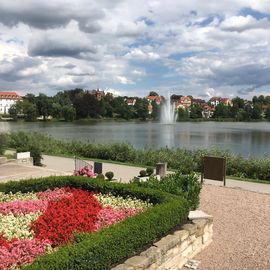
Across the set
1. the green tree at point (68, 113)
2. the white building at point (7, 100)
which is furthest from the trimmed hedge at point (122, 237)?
the white building at point (7, 100)

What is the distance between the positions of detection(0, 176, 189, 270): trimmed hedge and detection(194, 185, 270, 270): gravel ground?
926 mm

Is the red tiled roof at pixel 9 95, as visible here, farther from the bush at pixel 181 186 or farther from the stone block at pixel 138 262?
the stone block at pixel 138 262

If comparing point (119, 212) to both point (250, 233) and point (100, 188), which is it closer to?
point (100, 188)

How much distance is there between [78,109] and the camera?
10456cm

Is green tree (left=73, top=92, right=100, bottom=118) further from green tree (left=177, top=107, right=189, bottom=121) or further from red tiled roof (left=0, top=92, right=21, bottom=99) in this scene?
red tiled roof (left=0, top=92, right=21, bottom=99)

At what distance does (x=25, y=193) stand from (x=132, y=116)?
101229mm

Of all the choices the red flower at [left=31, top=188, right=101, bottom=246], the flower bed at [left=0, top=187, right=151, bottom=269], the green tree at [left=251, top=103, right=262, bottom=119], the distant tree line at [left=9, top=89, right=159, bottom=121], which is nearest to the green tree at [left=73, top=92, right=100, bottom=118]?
the distant tree line at [left=9, top=89, right=159, bottom=121]

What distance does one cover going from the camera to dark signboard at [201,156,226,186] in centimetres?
1338

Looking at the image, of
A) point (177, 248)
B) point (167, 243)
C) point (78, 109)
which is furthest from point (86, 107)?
point (167, 243)

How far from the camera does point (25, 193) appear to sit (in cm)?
955

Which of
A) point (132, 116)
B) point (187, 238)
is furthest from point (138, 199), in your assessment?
point (132, 116)

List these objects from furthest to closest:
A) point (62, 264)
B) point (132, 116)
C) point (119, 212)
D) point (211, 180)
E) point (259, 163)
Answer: point (132, 116)
point (259, 163)
point (211, 180)
point (119, 212)
point (62, 264)

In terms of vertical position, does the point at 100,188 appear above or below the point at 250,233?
above

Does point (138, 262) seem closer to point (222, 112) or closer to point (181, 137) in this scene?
point (181, 137)
